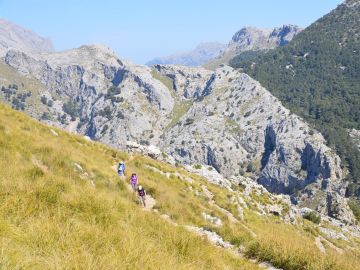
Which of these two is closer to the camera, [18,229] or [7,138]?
[18,229]

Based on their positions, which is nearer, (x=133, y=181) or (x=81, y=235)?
(x=81, y=235)

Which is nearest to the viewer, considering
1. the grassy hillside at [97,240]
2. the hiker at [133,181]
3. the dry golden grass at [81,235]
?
the dry golden grass at [81,235]

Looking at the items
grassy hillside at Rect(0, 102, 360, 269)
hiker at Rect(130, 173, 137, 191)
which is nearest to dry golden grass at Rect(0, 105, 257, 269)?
grassy hillside at Rect(0, 102, 360, 269)

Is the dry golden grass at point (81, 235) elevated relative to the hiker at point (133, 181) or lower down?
elevated

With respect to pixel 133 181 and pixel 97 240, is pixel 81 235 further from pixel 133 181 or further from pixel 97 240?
pixel 133 181

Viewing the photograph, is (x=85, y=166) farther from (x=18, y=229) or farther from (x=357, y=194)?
(x=357, y=194)

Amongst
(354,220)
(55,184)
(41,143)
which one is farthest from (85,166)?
(354,220)

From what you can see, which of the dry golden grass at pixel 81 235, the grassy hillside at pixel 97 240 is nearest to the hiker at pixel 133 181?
the grassy hillside at pixel 97 240

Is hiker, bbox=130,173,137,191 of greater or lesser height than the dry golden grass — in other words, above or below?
below

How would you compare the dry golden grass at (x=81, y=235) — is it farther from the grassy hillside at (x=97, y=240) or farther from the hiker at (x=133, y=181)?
the hiker at (x=133, y=181)

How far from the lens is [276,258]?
32.9ft

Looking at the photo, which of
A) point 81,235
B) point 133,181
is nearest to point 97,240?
point 81,235

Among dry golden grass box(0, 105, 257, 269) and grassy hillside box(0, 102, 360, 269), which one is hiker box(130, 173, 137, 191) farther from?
dry golden grass box(0, 105, 257, 269)

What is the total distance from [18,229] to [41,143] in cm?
1472
